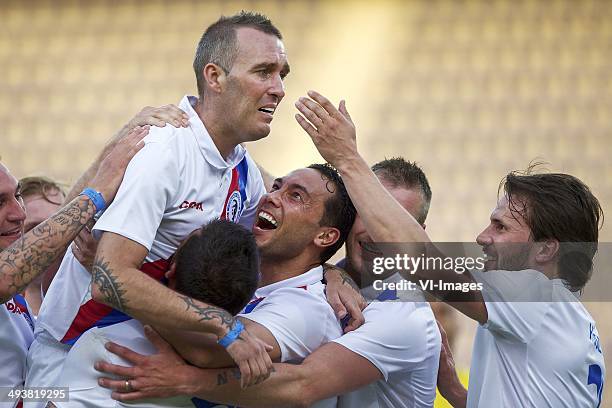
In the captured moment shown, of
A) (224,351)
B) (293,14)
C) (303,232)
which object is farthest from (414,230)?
(293,14)

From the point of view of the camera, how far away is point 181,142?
438 cm

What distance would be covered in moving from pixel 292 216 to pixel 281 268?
0.25m

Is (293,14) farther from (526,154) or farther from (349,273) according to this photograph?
(349,273)

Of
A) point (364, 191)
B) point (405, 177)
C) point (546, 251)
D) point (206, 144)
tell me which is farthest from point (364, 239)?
point (206, 144)

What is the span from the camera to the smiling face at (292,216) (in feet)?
15.8

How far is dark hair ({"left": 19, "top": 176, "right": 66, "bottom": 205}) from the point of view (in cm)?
618

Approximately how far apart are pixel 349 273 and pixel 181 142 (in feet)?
4.19

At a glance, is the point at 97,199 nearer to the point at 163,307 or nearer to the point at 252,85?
the point at 163,307

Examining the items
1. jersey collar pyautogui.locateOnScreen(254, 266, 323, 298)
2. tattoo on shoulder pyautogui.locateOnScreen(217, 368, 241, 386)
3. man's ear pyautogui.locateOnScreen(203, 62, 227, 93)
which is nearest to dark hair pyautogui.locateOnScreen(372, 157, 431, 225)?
jersey collar pyautogui.locateOnScreen(254, 266, 323, 298)

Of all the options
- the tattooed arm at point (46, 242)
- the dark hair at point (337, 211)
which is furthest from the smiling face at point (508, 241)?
the tattooed arm at point (46, 242)

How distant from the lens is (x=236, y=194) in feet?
15.4

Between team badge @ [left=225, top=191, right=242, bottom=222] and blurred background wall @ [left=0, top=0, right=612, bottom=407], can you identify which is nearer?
team badge @ [left=225, top=191, right=242, bottom=222]

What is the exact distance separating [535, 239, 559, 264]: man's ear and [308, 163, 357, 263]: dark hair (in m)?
0.94

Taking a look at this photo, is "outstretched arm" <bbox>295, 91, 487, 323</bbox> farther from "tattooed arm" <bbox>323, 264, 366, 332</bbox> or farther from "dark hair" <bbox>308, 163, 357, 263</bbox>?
"dark hair" <bbox>308, 163, 357, 263</bbox>
